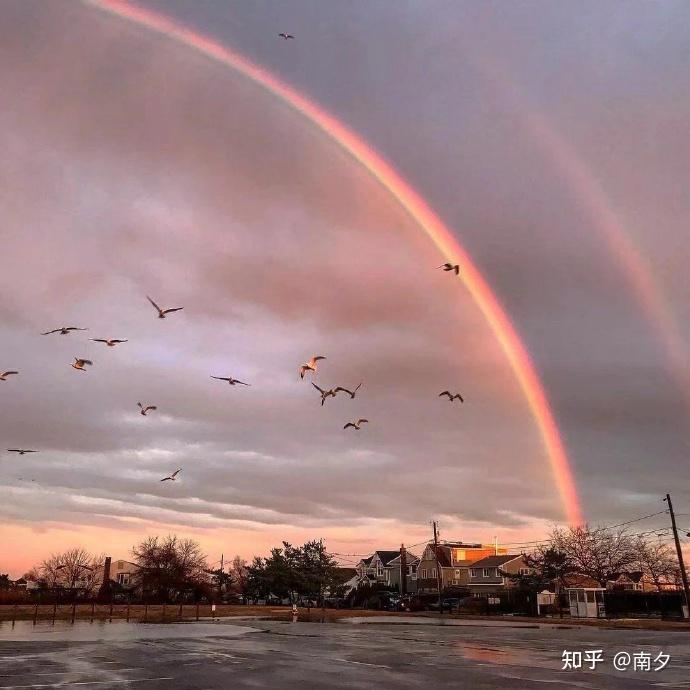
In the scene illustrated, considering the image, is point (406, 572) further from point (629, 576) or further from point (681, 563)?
point (681, 563)

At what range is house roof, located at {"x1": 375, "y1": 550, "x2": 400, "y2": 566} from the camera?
138 metres

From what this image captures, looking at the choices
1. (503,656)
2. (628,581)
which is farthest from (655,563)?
(503,656)

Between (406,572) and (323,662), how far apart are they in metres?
115

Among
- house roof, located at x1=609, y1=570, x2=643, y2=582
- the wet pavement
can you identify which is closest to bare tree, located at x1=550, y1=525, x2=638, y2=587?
house roof, located at x1=609, y1=570, x2=643, y2=582

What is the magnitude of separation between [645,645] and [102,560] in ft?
447

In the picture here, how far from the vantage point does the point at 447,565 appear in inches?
4771

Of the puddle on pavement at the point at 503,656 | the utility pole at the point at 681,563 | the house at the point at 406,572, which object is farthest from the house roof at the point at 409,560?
the puddle on pavement at the point at 503,656

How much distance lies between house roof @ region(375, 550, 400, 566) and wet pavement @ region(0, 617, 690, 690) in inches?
4187

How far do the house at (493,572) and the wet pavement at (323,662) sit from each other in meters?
71.9

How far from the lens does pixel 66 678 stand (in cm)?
1766

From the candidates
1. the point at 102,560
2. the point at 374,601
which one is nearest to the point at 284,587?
the point at 374,601

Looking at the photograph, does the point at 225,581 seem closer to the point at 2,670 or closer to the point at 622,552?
the point at 622,552

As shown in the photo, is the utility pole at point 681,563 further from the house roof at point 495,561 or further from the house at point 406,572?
the house at point 406,572

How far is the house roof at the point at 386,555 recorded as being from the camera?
138000 mm
